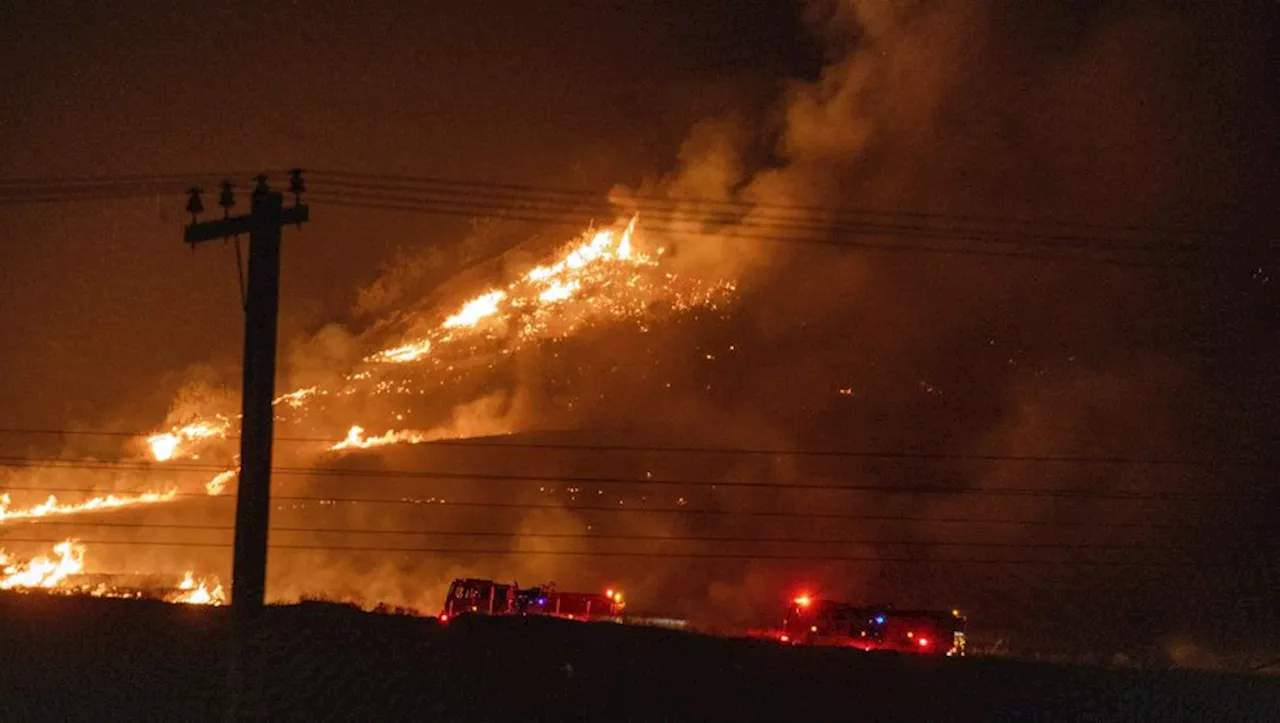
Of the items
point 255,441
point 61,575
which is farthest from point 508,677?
point 61,575

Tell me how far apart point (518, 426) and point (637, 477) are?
1612 cm

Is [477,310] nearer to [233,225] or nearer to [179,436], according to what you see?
[179,436]

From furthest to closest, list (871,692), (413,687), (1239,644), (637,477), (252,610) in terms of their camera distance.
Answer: (637,477), (1239,644), (871,692), (413,687), (252,610)

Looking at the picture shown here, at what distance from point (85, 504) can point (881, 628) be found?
51.7 metres

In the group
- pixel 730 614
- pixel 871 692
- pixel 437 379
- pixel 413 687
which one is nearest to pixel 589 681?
pixel 413 687

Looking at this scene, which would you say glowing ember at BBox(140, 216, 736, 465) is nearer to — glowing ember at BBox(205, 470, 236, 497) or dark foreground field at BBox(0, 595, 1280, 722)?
glowing ember at BBox(205, 470, 236, 497)

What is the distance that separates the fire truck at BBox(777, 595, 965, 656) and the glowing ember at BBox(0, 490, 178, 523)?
46382 millimetres

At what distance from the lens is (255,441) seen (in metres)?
18.5

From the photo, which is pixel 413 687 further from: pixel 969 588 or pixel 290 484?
pixel 290 484

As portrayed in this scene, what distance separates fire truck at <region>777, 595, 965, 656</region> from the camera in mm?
35781

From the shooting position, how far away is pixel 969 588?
57531 millimetres

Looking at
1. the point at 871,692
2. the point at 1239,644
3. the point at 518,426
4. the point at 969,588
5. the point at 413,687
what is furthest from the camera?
the point at 518,426

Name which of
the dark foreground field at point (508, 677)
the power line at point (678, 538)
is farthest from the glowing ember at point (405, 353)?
the dark foreground field at point (508, 677)

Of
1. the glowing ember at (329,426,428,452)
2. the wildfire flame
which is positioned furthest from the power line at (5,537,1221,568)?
the glowing ember at (329,426,428,452)
